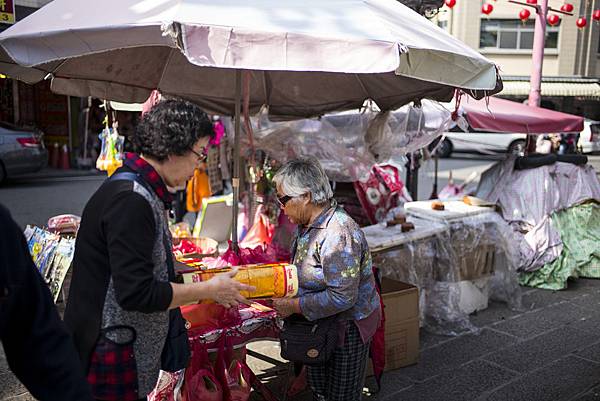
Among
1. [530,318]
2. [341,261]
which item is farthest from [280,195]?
[530,318]

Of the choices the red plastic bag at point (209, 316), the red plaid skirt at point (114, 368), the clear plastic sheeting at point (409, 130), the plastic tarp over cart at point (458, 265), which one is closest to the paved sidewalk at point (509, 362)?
the plastic tarp over cart at point (458, 265)

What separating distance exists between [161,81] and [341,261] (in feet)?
8.83

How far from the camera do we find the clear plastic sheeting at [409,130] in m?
5.79

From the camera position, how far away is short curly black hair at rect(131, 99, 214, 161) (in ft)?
7.12

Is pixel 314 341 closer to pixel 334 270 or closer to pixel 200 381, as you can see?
pixel 334 270

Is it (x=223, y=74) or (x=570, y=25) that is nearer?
(x=223, y=74)

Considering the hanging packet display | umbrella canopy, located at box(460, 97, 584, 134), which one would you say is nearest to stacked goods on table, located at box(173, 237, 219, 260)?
the hanging packet display

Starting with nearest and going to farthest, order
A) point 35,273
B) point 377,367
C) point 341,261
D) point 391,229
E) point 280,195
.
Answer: point 35,273, point 341,261, point 280,195, point 377,367, point 391,229

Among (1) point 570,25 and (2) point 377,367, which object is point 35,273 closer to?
(2) point 377,367

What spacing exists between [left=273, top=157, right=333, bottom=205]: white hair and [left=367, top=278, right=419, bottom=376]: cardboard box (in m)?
1.49

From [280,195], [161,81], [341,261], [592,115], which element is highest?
[161,81]

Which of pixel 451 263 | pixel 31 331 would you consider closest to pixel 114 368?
pixel 31 331

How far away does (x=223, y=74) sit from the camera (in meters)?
4.98

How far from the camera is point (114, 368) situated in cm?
209
